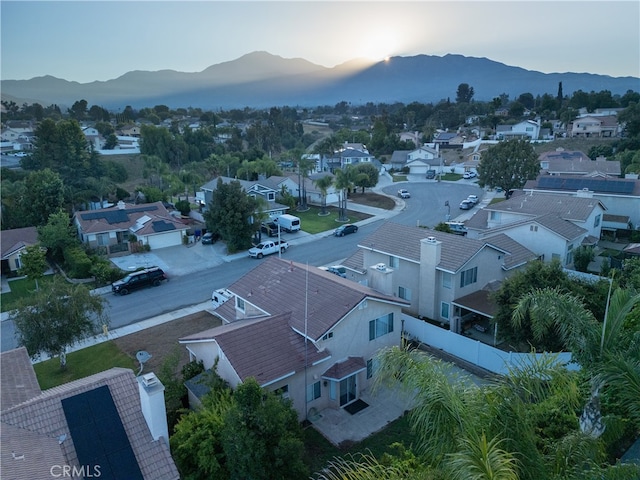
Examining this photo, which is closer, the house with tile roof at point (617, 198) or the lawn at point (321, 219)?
the house with tile roof at point (617, 198)

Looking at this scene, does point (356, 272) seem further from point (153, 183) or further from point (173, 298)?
point (153, 183)

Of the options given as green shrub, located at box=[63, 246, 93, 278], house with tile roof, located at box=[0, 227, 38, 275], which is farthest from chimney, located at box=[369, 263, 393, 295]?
house with tile roof, located at box=[0, 227, 38, 275]

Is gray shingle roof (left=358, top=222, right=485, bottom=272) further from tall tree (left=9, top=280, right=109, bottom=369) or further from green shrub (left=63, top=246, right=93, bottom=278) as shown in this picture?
green shrub (left=63, top=246, right=93, bottom=278)

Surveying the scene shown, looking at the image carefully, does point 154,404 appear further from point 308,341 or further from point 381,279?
point 381,279

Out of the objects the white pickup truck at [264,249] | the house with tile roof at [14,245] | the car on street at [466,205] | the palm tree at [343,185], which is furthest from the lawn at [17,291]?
the car on street at [466,205]

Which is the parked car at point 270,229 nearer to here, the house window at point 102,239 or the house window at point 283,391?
the house window at point 102,239
